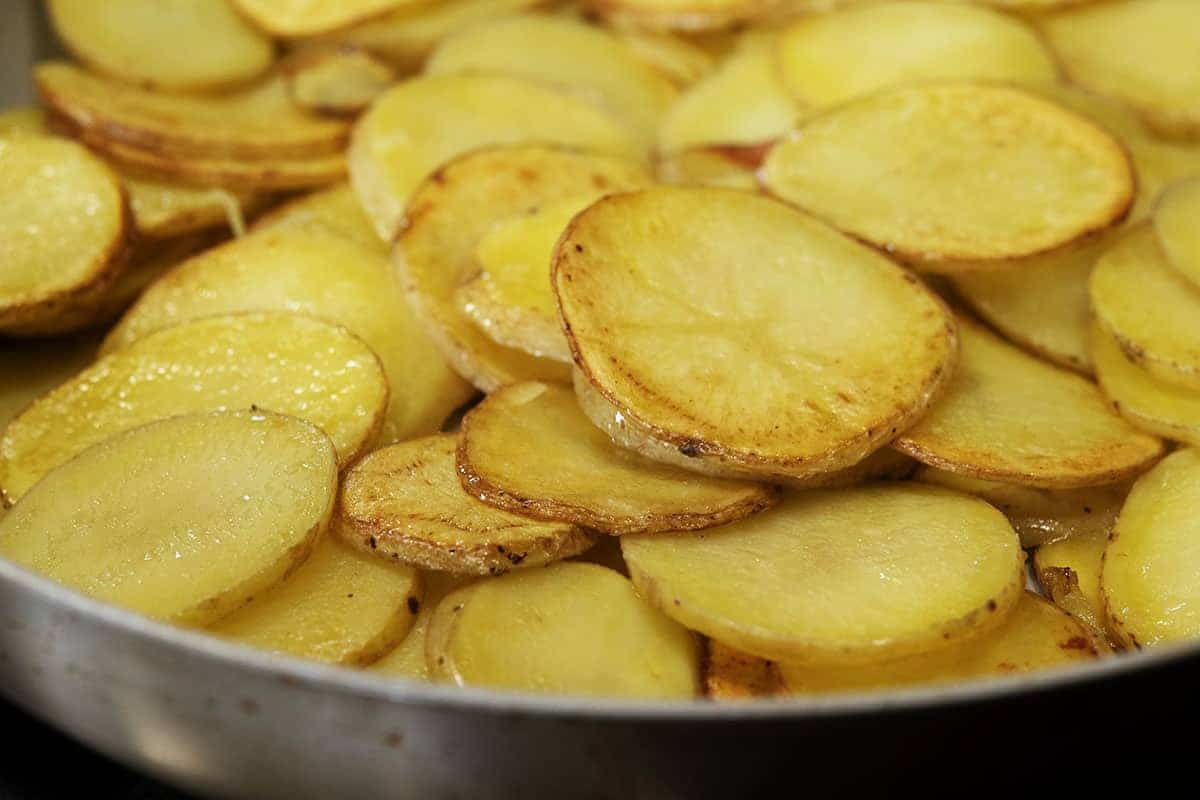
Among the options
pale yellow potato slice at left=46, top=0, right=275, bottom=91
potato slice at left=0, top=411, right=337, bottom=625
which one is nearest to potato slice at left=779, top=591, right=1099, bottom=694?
potato slice at left=0, top=411, right=337, bottom=625

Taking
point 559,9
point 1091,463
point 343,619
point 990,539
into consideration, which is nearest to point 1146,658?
point 990,539

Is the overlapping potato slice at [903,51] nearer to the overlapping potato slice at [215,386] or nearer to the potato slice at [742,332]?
the potato slice at [742,332]

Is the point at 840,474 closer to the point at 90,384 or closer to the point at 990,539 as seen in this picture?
the point at 990,539

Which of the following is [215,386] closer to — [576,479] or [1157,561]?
[576,479]

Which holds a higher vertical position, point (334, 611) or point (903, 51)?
point (903, 51)

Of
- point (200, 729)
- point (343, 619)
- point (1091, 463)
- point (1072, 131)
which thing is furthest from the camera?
point (1072, 131)

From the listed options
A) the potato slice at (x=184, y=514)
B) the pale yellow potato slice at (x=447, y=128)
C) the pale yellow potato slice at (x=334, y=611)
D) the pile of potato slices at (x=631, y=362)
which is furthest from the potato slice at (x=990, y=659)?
the pale yellow potato slice at (x=447, y=128)

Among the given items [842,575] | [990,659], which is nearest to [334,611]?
[842,575]
